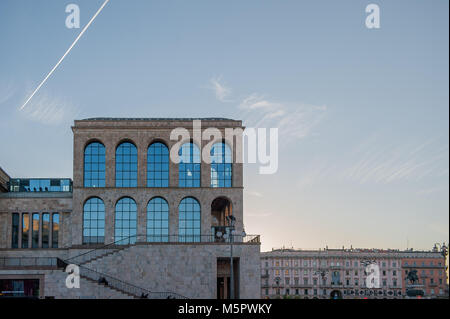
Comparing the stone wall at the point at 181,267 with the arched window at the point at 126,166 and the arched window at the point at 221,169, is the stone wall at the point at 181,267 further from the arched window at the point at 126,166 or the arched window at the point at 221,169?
Answer: the arched window at the point at 126,166

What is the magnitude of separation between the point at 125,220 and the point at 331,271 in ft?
335

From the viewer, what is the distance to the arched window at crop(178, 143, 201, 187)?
64.9 metres

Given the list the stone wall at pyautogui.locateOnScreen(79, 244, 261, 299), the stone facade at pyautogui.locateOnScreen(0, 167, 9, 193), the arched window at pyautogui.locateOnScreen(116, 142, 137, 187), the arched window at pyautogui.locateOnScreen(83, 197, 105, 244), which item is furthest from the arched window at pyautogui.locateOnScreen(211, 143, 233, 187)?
the stone facade at pyautogui.locateOnScreen(0, 167, 9, 193)

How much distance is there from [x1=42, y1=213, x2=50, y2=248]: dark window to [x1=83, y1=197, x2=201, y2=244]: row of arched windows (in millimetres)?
3841

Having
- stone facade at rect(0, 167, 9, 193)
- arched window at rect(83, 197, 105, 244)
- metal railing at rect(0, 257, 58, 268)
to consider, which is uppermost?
stone facade at rect(0, 167, 9, 193)

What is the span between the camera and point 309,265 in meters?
157

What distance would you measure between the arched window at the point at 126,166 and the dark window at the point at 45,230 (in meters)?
7.84

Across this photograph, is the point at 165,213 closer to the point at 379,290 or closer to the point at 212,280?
the point at 212,280

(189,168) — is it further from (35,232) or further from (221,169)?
(35,232)

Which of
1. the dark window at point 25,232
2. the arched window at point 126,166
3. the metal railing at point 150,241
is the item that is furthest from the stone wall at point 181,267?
the dark window at point 25,232

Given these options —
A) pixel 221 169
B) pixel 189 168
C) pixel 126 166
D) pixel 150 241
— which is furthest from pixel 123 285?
pixel 221 169

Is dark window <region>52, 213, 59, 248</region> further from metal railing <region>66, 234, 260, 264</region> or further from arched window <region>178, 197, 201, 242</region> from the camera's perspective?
arched window <region>178, 197, 201, 242</region>

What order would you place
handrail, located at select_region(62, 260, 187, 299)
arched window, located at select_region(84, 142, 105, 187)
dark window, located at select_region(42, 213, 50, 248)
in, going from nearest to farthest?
handrail, located at select_region(62, 260, 187, 299)
dark window, located at select_region(42, 213, 50, 248)
arched window, located at select_region(84, 142, 105, 187)
